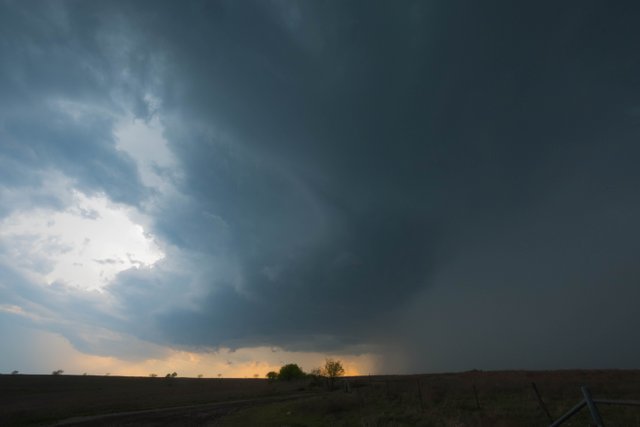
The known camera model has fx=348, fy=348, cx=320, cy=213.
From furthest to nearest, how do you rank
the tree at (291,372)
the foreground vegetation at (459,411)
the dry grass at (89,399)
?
the tree at (291,372)
the dry grass at (89,399)
the foreground vegetation at (459,411)

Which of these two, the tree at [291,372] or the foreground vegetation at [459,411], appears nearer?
the foreground vegetation at [459,411]

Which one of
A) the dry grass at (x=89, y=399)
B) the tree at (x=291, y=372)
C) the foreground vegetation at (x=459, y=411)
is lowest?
the foreground vegetation at (x=459, y=411)

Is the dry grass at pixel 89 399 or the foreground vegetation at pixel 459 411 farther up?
the dry grass at pixel 89 399

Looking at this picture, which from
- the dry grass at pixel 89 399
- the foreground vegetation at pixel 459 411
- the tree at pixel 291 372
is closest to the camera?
the foreground vegetation at pixel 459 411

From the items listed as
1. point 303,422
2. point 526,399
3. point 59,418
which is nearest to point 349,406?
point 303,422

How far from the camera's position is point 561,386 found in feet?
120

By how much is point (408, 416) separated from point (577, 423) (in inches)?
376

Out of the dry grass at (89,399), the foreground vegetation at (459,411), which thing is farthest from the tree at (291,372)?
the foreground vegetation at (459,411)

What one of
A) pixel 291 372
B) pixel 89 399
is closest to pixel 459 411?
pixel 89 399

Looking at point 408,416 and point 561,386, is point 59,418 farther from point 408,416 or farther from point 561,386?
point 561,386

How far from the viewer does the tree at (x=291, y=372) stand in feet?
484

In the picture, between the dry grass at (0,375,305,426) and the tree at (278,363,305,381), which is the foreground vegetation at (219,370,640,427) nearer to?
the dry grass at (0,375,305,426)

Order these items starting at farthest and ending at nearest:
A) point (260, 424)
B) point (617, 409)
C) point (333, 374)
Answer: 1. point (333, 374)
2. point (260, 424)
3. point (617, 409)

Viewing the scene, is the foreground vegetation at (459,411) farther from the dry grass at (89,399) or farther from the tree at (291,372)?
the tree at (291,372)
